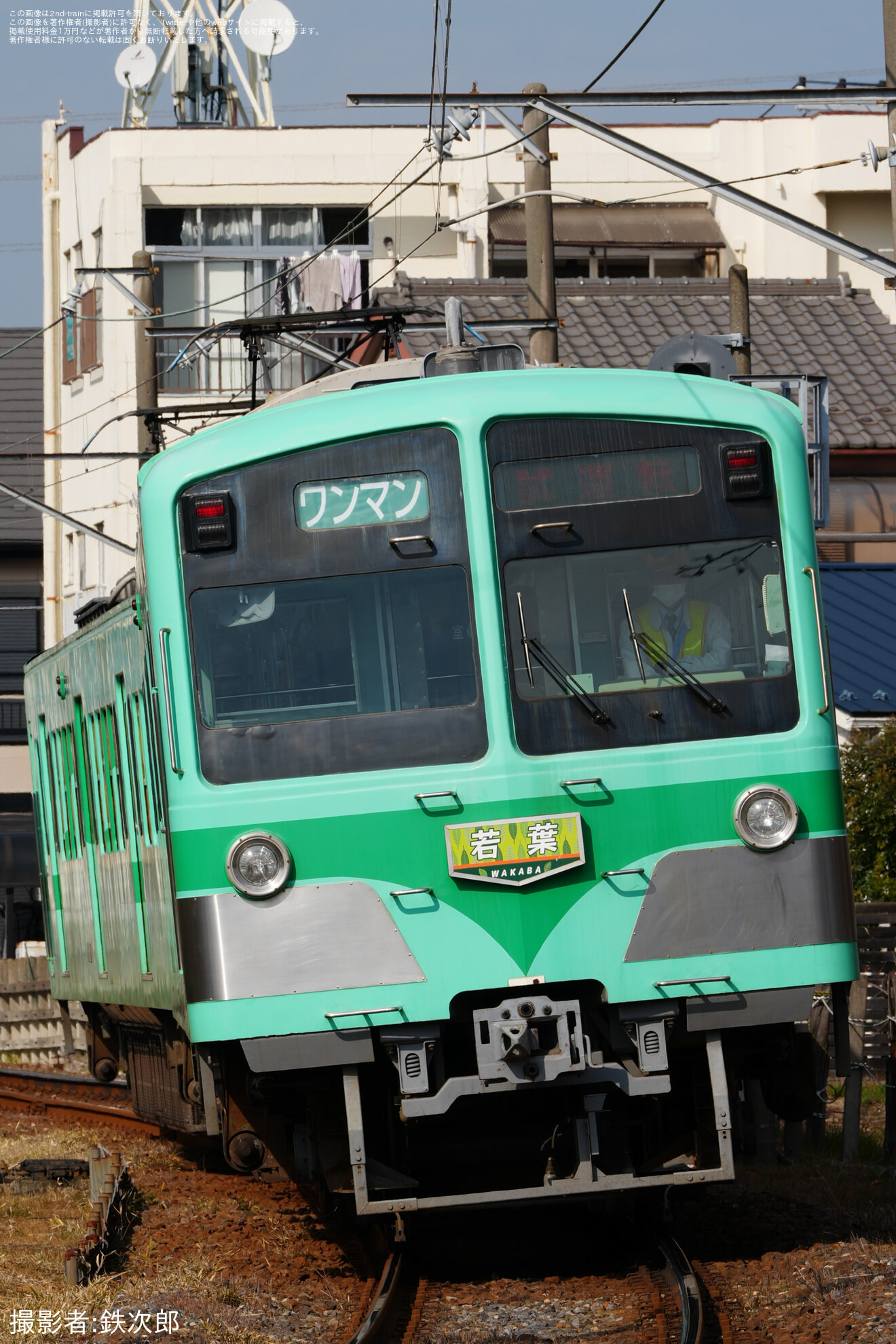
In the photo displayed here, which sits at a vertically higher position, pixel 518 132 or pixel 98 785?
pixel 518 132

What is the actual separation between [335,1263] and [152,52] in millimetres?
27680

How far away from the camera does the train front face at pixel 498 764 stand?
725 cm

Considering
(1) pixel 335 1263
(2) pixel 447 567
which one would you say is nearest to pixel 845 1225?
(1) pixel 335 1263

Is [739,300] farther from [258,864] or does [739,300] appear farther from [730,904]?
[258,864]

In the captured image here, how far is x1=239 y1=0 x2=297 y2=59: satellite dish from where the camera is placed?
31.4m

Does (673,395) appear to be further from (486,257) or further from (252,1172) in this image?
(486,257)

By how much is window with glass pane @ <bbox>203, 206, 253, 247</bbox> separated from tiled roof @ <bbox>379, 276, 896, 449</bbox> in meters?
4.38

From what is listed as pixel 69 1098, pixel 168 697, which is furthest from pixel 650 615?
pixel 69 1098

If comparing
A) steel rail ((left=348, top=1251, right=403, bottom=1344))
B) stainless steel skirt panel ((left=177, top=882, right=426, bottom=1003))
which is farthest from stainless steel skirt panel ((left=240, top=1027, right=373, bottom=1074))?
steel rail ((left=348, top=1251, right=403, bottom=1344))

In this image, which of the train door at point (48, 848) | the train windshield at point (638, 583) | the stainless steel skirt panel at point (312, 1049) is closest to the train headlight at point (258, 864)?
the stainless steel skirt panel at point (312, 1049)

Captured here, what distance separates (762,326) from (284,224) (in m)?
8.68

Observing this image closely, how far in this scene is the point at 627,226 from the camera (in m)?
34.8

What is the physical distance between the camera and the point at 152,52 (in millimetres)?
32781

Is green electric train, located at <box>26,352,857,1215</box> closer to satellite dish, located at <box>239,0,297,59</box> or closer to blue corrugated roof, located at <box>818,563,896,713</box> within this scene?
blue corrugated roof, located at <box>818,563,896,713</box>
